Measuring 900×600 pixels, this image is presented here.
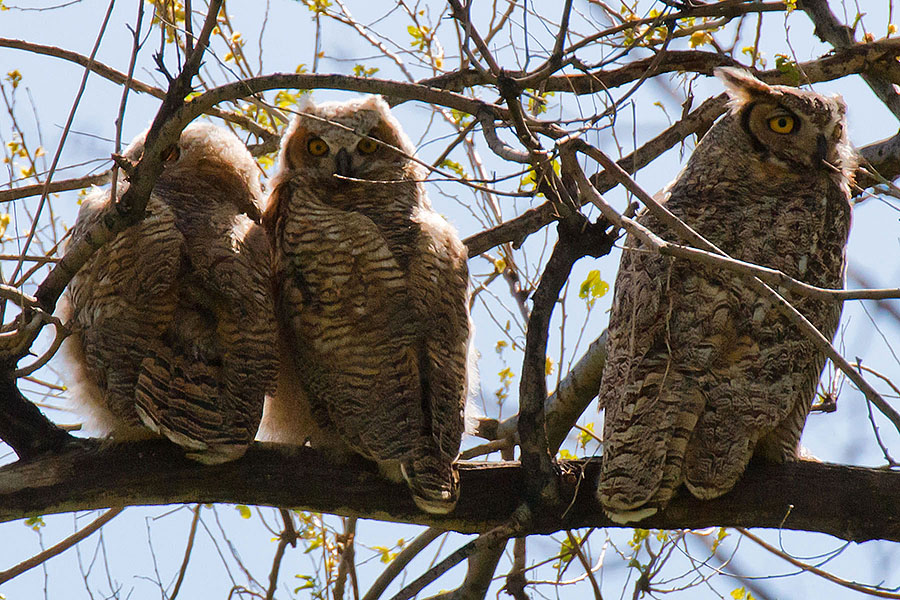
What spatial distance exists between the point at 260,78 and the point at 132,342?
110 centimetres

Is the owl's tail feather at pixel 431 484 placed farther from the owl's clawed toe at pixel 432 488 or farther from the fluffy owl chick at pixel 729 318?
the fluffy owl chick at pixel 729 318

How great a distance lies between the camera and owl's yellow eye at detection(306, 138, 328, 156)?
438 centimetres

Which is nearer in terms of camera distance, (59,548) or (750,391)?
(750,391)

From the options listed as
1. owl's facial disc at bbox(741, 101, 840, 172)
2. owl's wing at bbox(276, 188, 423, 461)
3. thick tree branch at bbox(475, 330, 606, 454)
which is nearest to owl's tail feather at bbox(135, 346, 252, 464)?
owl's wing at bbox(276, 188, 423, 461)

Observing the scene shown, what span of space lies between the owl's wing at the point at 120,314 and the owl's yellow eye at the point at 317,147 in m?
0.89

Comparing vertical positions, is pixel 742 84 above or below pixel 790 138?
above

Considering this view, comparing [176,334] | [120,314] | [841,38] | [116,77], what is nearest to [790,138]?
[841,38]

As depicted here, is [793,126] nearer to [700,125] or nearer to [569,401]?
[700,125]

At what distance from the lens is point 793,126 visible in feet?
14.1

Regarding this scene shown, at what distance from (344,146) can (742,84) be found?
1.81 m

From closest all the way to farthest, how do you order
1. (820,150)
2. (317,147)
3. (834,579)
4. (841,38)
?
(834,579) → (820,150) → (317,147) → (841,38)

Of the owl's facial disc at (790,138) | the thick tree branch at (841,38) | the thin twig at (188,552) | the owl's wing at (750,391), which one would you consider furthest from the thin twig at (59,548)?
the thick tree branch at (841,38)

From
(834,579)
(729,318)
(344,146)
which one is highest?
(344,146)

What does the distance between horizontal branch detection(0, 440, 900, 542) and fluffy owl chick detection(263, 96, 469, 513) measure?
0.47 ft
